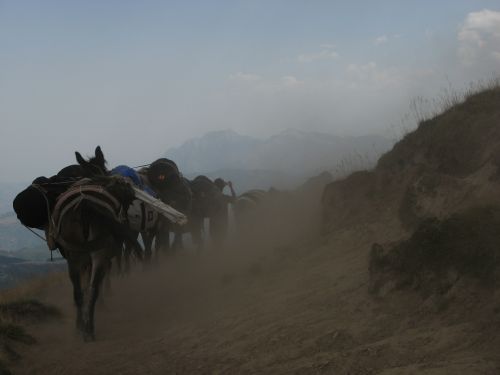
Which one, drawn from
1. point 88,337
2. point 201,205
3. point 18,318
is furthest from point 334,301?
point 201,205

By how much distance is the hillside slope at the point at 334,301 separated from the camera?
193 inches

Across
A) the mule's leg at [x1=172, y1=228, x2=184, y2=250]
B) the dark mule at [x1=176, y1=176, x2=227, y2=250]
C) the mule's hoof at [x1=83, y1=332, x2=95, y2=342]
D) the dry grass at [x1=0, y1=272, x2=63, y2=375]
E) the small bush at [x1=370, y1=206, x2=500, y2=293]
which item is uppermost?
the dark mule at [x1=176, y1=176, x2=227, y2=250]

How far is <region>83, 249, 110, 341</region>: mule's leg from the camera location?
330 inches

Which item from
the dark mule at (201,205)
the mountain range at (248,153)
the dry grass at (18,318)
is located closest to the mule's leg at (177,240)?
the dark mule at (201,205)

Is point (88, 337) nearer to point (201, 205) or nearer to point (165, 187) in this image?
point (165, 187)

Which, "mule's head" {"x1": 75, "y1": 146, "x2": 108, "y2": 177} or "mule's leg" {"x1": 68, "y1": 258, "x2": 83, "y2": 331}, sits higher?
"mule's head" {"x1": 75, "y1": 146, "x2": 108, "y2": 177}

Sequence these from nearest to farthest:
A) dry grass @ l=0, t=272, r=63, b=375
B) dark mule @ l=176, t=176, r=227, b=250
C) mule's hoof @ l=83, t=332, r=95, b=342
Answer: dry grass @ l=0, t=272, r=63, b=375
mule's hoof @ l=83, t=332, r=95, b=342
dark mule @ l=176, t=176, r=227, b=250

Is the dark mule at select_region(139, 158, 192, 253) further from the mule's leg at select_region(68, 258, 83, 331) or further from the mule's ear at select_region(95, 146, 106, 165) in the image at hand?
the mule's leg at select_region(68, 258, 83, 331)

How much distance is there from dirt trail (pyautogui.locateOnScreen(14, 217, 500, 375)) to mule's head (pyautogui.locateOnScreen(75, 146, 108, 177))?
257cm

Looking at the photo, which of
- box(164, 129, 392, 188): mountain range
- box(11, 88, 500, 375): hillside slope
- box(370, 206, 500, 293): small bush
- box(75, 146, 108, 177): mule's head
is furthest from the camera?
box(164, 129, 392, 188): mountain range

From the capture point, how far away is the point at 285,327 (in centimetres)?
640

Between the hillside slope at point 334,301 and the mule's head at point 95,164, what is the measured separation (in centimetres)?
258

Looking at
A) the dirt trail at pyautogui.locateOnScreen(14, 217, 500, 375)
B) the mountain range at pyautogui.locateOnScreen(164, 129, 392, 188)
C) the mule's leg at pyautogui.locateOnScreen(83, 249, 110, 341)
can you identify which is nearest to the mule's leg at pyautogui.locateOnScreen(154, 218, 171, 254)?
Result: the dirt trail at pyautogui.locateOnScreen(14, 217, 500, 375)

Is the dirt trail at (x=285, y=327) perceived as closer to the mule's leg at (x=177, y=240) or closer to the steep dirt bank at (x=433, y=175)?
the steep dirt bank at (x=433, y=175)
